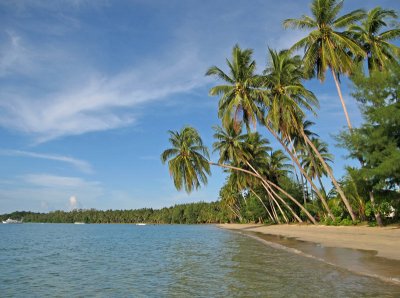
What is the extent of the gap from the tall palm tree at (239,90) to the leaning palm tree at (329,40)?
567cm

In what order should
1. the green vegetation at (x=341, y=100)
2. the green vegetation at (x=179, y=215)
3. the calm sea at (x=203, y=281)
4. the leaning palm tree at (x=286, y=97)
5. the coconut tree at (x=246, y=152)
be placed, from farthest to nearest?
the green vegetation at (x=179, y=215) < the coconut tree at (x=246, y=152) < the leaning palm tree at (x=286, y=97) < the green vegetation at (x=341, y=100) < the calm sea at (x=203, y=281)

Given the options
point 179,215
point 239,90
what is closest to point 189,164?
point 239,90

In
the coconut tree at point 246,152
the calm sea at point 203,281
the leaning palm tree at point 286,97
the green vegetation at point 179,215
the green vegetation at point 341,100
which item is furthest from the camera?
the green vegetation at point 179,215

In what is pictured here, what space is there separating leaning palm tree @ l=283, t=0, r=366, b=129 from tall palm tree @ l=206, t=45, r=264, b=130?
18.6 feet

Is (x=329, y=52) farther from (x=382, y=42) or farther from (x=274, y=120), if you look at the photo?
(x=274, y=120)

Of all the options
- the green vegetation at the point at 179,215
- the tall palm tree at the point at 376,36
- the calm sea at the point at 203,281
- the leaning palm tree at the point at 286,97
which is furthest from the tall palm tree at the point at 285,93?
the green vegetation at the point at 179,215

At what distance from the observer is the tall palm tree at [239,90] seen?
31.0 metres

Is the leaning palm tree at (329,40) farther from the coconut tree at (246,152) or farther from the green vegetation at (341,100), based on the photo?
the coconut tree at (246,152)

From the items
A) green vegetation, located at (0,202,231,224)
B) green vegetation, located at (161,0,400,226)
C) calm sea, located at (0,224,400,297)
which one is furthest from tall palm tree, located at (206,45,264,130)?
green vegetation, located at (0,202,231,224)

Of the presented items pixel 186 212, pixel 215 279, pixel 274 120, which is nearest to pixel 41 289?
pixel 215 279

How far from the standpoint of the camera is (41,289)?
10508 mm

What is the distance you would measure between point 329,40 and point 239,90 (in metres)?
8.58

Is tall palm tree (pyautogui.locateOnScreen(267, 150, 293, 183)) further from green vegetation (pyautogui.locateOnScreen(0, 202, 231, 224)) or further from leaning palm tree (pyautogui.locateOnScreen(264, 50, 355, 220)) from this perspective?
green vegetation (pyautogui.locateOnScreen(0, 202, 231, 224))

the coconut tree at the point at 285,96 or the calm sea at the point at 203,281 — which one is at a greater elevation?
the coconut tree at the point at 285,96
